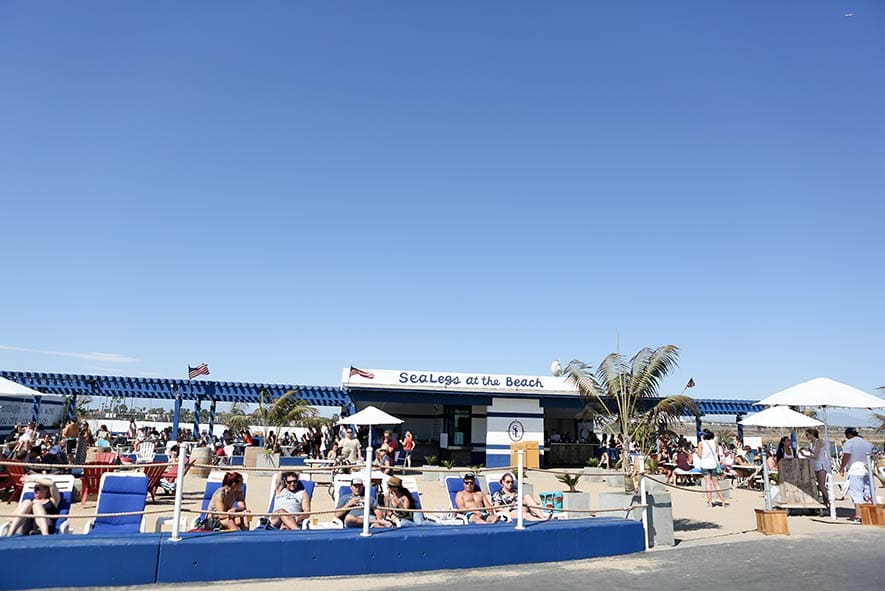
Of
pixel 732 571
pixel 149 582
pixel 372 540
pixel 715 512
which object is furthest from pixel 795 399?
pixel 149 582

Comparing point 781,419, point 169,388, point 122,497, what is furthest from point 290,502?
point 169,388

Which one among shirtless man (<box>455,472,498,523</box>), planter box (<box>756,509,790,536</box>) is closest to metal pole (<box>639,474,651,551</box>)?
shirtless man (<box>455,472,498,523</box>)

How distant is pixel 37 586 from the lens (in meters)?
5.64

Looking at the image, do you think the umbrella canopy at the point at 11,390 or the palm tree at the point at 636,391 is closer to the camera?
the palm tree at the point at 636,391

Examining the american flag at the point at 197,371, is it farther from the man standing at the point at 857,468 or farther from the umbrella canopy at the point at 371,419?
the man standing at the point at 857,468

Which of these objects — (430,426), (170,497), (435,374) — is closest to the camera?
(170,497)

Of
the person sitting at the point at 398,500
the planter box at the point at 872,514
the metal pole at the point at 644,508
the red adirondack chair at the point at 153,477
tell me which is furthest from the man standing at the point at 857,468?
the red adirondack chair at the point at 153,477

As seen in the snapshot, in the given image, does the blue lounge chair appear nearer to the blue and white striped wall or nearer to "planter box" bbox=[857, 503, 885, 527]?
"planter box" bbox=[857, 503, 885, 527]

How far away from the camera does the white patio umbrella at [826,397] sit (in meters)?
11.1

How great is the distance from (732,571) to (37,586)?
22.8 ft

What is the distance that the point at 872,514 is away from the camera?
10.4 meters

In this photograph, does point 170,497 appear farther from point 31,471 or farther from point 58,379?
point 58,379

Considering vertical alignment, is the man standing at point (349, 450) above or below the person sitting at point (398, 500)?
above

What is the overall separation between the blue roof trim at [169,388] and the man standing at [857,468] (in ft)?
57.3
